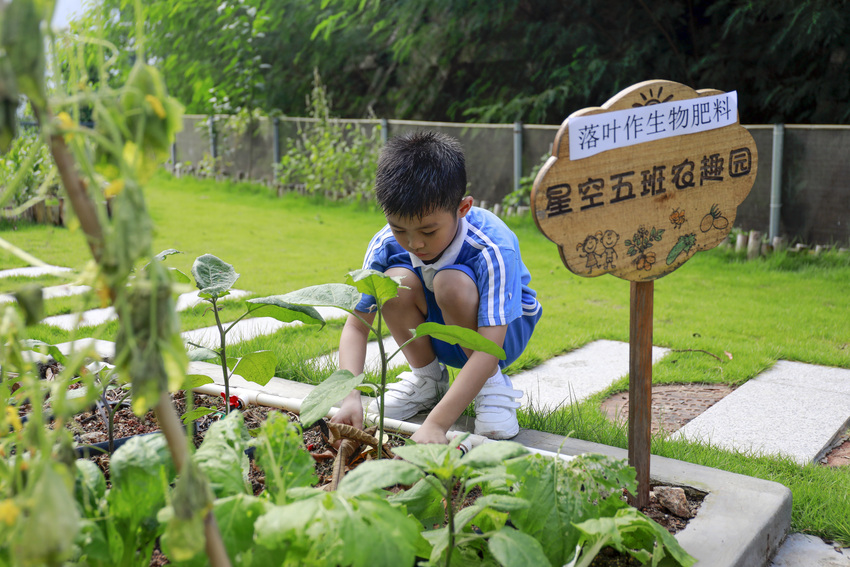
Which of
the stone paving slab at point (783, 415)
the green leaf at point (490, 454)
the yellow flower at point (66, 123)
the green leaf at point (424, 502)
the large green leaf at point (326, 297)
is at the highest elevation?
the yellow flower at point (66, 123)

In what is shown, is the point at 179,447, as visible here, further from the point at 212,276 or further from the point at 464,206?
the point at 464,206

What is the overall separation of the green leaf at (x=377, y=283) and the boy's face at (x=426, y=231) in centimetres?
63

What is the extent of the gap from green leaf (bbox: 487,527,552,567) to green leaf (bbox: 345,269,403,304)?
1.81ft

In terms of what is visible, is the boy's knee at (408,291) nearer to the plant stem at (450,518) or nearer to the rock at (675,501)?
the rock at (675,501)

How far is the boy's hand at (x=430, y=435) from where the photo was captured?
5.83 ft

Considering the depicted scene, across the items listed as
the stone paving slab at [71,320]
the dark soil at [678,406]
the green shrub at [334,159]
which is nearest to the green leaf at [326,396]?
the dark soil at [678,406]

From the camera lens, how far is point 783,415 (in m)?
2.65

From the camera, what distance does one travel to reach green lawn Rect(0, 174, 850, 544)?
2139mm

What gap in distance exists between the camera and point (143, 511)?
1.05 metres

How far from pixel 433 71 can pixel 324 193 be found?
2.18 m

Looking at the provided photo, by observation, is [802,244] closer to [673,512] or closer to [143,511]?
[673,512]

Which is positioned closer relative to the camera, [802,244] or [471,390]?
[471,390]

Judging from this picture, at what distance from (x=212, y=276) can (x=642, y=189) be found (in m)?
0.96

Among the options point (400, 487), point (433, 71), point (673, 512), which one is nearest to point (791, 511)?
point (673, 512)
